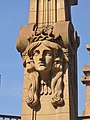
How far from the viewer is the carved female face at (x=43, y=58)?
1255 cm

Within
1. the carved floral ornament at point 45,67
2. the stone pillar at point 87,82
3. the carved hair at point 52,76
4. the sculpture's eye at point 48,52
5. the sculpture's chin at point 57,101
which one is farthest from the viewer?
the stone pillar at point 87,82

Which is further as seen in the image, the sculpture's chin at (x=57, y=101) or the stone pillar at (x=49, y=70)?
the stone pillar at (x=49, y=70)

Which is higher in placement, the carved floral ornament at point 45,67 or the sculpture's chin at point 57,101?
the carved floral ornament at point 45,67

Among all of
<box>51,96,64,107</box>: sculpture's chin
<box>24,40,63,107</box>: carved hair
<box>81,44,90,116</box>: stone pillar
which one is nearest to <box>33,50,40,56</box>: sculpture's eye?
<box>24,40,63,107</box>: carved hair

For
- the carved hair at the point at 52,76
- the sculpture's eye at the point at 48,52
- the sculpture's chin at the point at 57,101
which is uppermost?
the sculpture's eye at the point at 48,52

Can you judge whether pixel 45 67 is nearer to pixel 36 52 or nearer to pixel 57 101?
pixel 36 52

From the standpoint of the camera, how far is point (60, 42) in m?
12.9

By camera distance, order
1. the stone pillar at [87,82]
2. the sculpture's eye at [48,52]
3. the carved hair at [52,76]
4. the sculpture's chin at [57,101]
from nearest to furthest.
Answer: the sculpture's chin at [57,101]
the carved hair at [52,76]
the sculpture's eye at [48,52]
the stone pillar at [87,82]

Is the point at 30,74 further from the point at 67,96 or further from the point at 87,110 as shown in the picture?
the point at 87,110

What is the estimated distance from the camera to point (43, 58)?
1262 centimetres

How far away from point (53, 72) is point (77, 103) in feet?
4.43

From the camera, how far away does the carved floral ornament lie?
41.0ft

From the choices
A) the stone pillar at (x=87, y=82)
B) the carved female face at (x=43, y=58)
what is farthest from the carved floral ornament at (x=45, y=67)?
the stone pillar at (x=87, y=82)

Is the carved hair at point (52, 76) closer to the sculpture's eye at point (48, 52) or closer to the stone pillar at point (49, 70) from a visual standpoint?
the stone pillar at point (49, 70)
